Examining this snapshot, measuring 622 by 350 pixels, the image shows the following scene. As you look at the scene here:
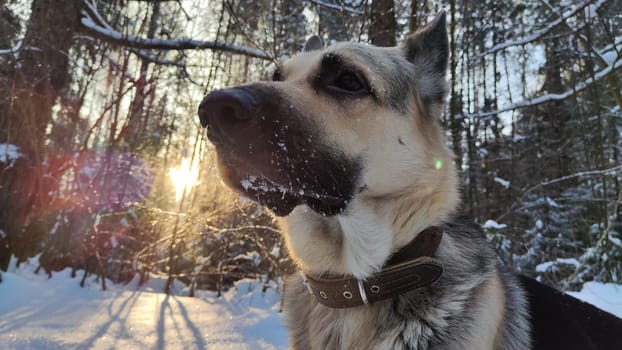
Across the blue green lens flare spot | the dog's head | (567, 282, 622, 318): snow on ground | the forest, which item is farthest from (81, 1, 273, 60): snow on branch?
(567, 282, 622, 318): snow on ground

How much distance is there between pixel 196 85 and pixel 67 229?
3404 mm

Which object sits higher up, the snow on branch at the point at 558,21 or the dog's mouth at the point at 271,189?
the snow on branch at the point at 558,21

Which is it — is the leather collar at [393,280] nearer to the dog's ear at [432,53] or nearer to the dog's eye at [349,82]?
the dog's eye at [349,82]

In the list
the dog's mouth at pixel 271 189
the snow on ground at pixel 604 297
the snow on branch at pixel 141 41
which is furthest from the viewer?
the snow on branch at pixel 141 41

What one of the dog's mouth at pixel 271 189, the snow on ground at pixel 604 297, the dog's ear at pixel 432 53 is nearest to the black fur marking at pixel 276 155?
the dog's mouth at pixel 271 189

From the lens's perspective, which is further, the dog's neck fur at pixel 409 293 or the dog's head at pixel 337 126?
the dog's neck fur at pixel 409 293

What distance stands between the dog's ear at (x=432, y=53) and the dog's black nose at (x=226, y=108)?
1.33m

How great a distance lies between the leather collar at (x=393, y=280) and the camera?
1.74 m

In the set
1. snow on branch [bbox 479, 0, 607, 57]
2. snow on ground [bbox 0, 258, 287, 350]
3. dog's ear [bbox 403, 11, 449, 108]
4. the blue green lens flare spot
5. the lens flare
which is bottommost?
snow on ground [bbox 0, 258, 287, 350]

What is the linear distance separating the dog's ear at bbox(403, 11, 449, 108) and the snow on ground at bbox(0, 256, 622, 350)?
2.70m

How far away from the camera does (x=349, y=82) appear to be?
211cm

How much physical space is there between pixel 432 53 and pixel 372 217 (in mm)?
1235

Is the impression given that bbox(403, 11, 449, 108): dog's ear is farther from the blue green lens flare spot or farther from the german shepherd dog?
the blue green lens flare spot

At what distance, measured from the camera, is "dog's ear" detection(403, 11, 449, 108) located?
8.22 ft
